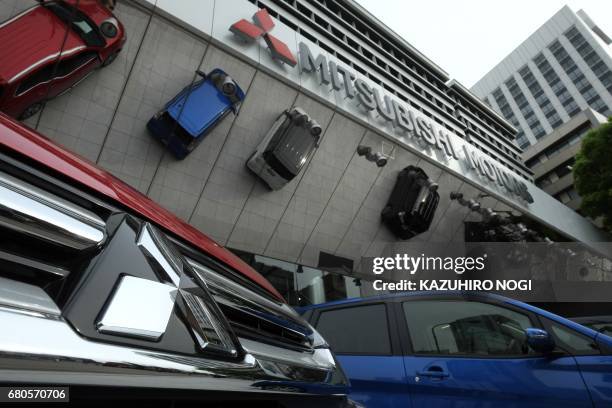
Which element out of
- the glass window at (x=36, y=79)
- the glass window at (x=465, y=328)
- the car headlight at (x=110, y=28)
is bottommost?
the glass window at (x=36, y=79)

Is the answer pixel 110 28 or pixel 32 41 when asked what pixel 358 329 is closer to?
pixel 32 41

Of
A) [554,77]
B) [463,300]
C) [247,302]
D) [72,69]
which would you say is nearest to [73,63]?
[72,69]

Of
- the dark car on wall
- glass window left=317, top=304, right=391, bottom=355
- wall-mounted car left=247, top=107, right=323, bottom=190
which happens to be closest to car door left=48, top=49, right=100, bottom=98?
wall-mounted car left=247, top=107, right=323, bottom=190

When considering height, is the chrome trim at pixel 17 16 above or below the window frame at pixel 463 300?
above

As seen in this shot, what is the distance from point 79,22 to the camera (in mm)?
6336

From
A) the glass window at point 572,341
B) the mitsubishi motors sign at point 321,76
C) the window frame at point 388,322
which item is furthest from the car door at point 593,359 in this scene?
the mitsubishi motors sign at point 321,76

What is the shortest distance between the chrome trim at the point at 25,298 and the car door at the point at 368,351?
98.6 inches

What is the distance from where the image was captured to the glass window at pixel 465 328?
2434mm

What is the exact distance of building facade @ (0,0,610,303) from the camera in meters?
7.49

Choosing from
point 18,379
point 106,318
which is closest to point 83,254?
point 106,318

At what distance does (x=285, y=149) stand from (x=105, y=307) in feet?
28.1

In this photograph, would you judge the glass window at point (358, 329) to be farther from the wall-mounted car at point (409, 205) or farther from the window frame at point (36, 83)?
the wall-mounted car at point (409, 205)

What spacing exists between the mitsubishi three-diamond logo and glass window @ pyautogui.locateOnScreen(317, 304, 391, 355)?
831 centimetres

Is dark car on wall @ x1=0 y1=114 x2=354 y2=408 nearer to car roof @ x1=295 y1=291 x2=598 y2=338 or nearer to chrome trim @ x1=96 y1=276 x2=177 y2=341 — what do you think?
chrome trim @ x1=96 y1=276 x2=177 y2=341
